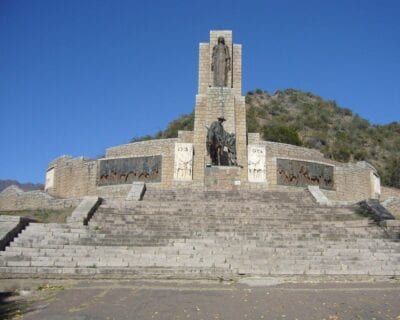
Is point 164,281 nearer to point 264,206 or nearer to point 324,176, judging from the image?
point 264,206

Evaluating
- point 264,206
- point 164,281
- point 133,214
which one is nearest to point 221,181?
point 264,206

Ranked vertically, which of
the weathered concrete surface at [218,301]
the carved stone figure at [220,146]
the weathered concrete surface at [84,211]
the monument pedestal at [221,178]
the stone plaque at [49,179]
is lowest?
the weathered concrete surface at [218,301]

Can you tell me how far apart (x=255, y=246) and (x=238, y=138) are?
12876mm

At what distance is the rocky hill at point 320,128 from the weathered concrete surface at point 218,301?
2995cm

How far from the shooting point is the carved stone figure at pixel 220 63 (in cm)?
2427

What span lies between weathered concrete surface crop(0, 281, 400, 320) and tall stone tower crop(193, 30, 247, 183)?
13.8 m

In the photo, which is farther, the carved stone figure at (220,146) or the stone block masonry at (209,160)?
the stone block masonry at (209,160)

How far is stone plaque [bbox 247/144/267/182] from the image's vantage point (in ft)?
72.7

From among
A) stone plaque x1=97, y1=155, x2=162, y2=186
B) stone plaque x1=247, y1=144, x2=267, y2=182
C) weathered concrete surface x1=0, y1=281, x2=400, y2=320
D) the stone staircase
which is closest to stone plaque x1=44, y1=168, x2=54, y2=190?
stone plaque x1=97, y1=155, x2=162, y2=186

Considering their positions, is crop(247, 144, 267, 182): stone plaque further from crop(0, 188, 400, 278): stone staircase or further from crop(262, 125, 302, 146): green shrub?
crop(262, 125, 302, 146): green shrub

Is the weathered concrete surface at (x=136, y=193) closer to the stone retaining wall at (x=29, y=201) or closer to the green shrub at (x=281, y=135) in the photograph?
the stone retaining wall at (x=29, y=201)

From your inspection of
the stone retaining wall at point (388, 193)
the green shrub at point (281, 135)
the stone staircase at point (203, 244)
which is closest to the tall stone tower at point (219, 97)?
the stone staircase at point (203, 244)

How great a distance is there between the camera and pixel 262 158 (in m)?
22.5

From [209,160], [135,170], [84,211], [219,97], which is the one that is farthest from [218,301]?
[219,97]
